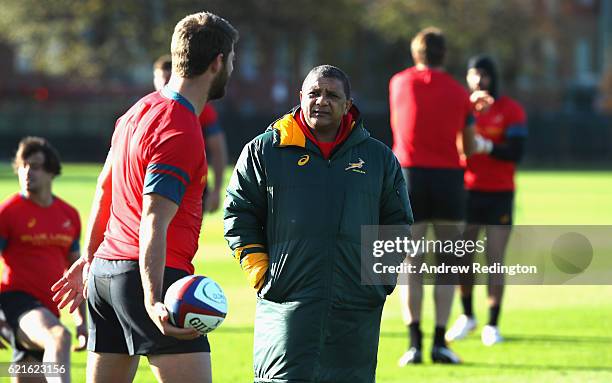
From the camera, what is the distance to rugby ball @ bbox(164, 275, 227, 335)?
522cm

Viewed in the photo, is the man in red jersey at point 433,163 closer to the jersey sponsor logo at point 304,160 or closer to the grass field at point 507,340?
the grass field at point 507,340

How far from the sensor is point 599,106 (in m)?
73.2

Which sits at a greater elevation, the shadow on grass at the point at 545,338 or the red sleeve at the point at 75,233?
the red sleeve at the point at 75,233

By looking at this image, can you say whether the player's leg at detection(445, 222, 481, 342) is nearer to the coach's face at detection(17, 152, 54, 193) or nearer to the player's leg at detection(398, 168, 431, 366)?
the player's leg at detection(398, 168, 431, 366)

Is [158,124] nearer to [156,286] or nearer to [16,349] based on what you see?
[156,286]

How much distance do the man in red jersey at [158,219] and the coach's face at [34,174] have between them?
2.51 meters

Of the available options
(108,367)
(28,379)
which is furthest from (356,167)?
(28,379)

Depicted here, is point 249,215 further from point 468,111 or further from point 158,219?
point 468,111

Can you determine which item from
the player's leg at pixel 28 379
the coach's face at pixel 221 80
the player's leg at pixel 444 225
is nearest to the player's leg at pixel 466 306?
the player's leg at pixel 444 225

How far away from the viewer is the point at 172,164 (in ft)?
17.5

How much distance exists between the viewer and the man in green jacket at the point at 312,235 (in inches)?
224

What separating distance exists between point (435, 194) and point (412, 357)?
1311 mm

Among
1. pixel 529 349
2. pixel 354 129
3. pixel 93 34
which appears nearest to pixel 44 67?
pixel 93 34

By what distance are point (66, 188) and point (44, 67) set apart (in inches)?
998
